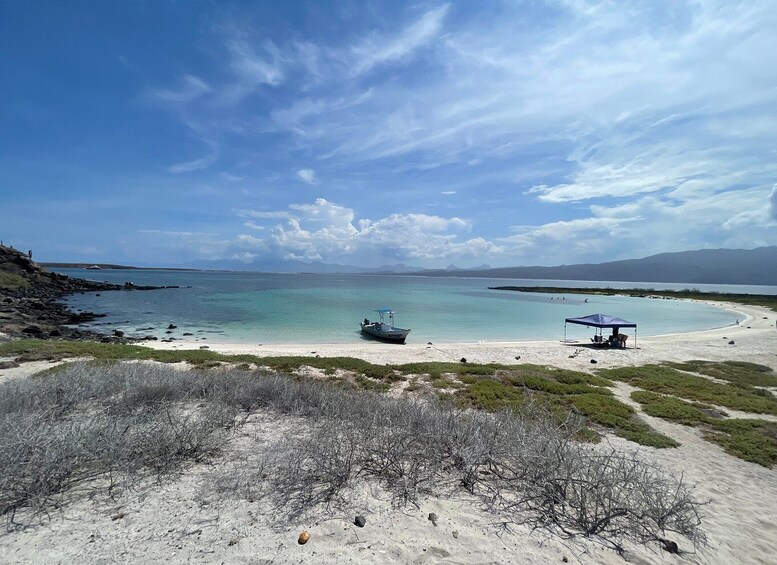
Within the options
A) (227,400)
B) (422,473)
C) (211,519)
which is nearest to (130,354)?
(227,400)

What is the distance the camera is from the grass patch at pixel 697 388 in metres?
10.1

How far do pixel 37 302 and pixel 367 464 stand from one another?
4951 centimetres

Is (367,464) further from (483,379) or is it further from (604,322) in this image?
(604,322)

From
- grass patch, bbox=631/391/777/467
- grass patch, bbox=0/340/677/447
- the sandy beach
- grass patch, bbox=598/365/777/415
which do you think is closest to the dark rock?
grass patch, bbox=0/340/677/447

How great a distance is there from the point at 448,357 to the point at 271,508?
49.0ft

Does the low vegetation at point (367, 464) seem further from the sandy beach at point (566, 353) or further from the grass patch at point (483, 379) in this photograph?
the sandy beach at point (566, 353)

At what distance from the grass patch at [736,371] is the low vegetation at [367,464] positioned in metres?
12.2

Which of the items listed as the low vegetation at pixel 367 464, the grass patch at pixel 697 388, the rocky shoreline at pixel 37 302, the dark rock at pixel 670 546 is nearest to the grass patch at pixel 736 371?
the grass patch at pixel 697 388

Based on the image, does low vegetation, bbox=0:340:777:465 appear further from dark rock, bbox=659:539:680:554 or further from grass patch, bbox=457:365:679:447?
dark rock, bbox=659:539:680:554

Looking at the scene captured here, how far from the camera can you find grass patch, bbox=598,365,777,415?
1009 centimetres

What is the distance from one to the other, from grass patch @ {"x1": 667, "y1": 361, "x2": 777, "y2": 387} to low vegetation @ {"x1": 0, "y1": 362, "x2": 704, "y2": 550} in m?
12.2

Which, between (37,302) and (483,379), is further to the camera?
(37,302)

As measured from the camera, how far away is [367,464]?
16.4ft

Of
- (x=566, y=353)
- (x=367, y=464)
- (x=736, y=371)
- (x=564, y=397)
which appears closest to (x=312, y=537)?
(x=367, y=464)
